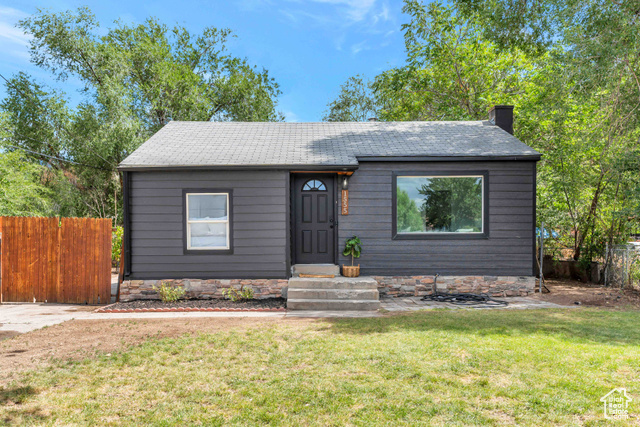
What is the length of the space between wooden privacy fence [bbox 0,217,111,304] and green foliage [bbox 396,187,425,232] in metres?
6.16

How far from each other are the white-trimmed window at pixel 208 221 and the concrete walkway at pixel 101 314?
5.37 ft

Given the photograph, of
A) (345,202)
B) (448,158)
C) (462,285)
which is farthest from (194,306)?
(448,158)

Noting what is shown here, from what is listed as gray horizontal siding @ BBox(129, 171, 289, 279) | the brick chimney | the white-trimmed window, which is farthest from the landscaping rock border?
the brick chimney

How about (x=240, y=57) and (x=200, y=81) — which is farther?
(x=240, y=57)

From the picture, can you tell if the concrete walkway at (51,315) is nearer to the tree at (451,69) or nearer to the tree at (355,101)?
the tree at (451,69)

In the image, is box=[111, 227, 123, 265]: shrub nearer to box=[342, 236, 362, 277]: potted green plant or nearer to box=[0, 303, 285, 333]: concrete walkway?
box=[0, 303, 285, 333]: concrete walkway

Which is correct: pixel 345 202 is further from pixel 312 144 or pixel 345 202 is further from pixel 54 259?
pixel 54 259

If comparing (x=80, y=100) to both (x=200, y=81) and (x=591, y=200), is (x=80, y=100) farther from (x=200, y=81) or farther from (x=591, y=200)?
(x=591, y=200)

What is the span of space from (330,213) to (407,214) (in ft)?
5.59

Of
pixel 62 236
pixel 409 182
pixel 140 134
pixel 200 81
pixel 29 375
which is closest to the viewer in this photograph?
pixel 29 375

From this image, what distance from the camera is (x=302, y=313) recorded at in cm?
659

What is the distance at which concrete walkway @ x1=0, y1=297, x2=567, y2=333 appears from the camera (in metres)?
6.08

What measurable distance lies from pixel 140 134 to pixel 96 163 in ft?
7.80

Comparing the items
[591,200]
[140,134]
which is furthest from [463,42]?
[140,134]
